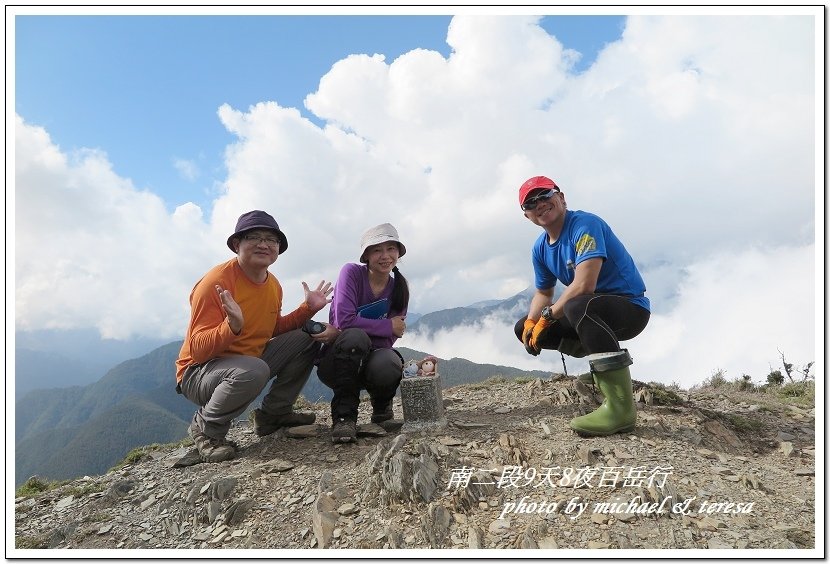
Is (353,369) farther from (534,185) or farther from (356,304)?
(534,185)

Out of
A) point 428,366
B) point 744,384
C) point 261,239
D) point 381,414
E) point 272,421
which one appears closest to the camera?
point 261,239

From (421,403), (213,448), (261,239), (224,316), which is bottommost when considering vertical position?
(213,448)

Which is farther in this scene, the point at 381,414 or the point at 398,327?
the point at 381,414

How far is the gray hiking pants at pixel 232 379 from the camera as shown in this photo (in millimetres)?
4832

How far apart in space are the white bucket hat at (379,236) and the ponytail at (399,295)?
1.53ft

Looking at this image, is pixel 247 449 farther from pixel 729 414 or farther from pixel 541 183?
pixel 729 414

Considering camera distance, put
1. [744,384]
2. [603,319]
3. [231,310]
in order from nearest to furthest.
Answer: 1. [231,310]
2. [603,319]
3. [744,384]

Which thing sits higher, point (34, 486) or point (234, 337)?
point (234, 337)

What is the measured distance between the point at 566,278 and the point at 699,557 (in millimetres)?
Answer: 3063

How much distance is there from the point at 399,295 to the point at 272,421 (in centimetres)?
228

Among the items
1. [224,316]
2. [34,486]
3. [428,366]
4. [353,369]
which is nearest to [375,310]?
[353,369]

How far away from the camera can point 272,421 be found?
600 centimetres

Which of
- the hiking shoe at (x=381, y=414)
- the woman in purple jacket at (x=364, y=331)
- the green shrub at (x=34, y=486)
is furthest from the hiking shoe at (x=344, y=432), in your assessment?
the green shrub at (x=34, y=486)
